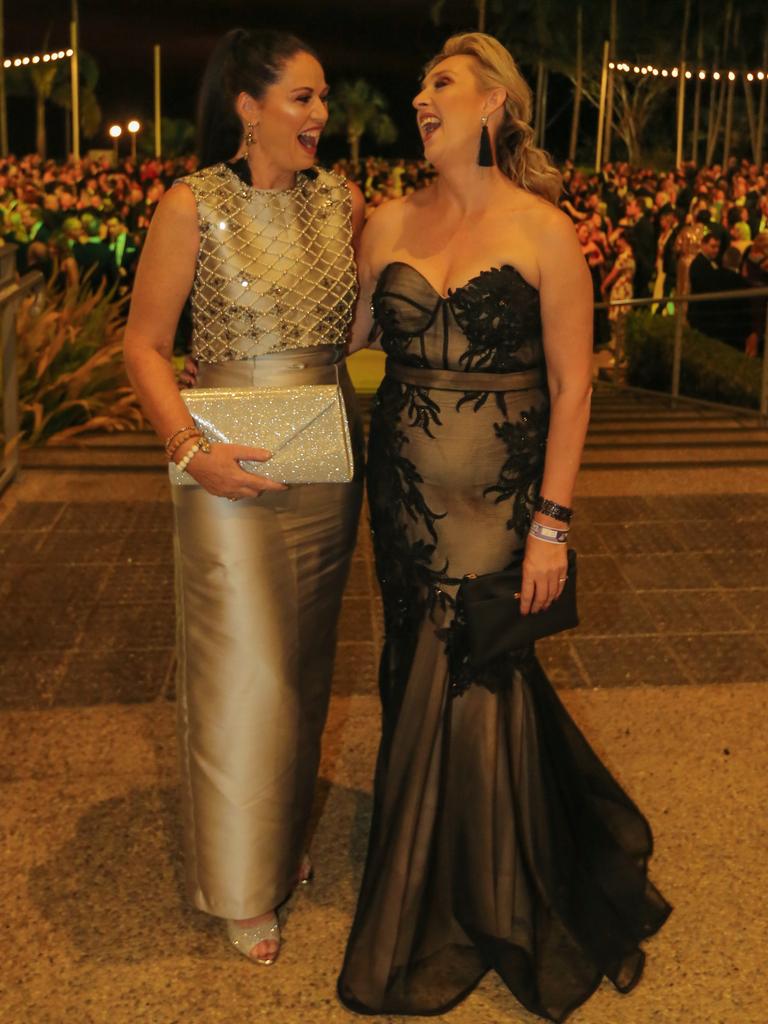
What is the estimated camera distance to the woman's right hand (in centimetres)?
290

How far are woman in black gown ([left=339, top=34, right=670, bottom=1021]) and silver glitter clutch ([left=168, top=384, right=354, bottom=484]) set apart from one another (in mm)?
158

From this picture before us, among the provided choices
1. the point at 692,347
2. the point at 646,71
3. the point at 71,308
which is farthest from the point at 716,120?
the point at 71,308

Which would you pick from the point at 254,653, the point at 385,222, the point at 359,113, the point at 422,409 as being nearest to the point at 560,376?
the point at 422,409

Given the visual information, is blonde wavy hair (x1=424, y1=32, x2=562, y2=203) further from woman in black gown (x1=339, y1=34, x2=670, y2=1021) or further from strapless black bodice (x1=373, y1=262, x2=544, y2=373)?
strapless black bodice (x1=373, y1=262, x2=544, y2=373)

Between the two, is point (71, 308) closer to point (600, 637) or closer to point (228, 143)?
point (600, 637)

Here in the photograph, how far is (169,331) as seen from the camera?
2.99 metres

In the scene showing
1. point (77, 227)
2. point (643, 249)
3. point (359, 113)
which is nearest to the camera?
point (77, 227)

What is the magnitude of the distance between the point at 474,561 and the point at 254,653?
50cm

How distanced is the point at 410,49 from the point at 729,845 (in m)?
86.8

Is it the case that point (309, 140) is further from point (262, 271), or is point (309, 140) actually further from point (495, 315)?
point (495, 315)

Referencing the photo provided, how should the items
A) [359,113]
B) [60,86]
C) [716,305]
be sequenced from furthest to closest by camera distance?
[359,113]
[60,86]
[716,305]

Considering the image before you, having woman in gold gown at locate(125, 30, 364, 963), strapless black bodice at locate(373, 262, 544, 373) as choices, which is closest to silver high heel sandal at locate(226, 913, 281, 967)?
woman in gold gown at locate(125, 30, 364, 963)

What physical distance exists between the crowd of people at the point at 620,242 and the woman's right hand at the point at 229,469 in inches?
327

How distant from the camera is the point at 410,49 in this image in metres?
85.8
